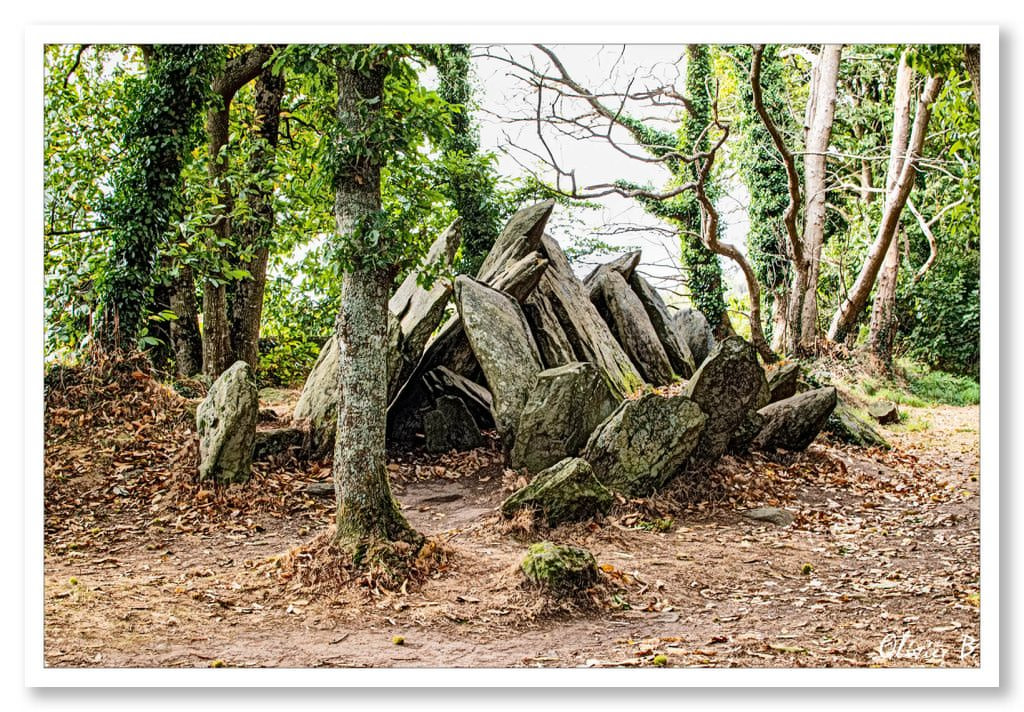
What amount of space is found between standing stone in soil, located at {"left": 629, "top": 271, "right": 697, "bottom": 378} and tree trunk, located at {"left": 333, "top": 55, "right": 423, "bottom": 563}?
21.3 ft

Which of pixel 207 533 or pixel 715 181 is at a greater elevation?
pixel 715 181

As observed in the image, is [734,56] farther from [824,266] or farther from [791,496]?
[791,496]

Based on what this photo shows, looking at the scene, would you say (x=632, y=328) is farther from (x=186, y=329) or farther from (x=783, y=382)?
(x=186, y=329)

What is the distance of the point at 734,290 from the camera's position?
14.6 m

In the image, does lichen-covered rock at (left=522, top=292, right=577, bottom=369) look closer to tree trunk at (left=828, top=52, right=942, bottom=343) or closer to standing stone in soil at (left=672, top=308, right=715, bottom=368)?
standing stone in soil at (left=672, top=308, right=715, bottom=368)

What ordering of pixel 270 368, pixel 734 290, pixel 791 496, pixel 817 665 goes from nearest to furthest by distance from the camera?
pixel 817 665 → pixel 791 496 → pixel 270 368 → pixel 734 290

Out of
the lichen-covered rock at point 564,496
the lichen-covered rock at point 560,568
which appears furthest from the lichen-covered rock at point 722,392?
the lichen-covered rock at point 560,568

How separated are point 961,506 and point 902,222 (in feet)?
29.0

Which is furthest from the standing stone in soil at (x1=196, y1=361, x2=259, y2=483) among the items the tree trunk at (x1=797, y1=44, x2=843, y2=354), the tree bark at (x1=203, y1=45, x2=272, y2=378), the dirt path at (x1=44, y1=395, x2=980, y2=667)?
the tree trunk at (x1=797, y1=44, x2=843, y2=354)

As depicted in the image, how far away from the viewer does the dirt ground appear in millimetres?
3998

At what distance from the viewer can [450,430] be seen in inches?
318

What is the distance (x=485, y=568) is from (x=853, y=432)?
5.57 m

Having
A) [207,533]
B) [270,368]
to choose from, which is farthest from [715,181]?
[207,533]
